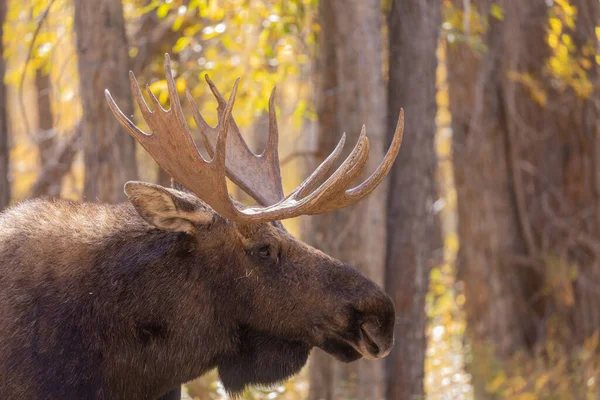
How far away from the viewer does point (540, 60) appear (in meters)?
9.84

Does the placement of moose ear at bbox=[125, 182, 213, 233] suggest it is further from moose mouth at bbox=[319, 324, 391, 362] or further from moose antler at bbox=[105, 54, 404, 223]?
moose mouth at bbox=[319, 324, 391, 362]

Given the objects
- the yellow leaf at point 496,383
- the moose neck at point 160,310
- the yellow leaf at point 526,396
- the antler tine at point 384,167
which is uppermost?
the antler tine at point 384,167

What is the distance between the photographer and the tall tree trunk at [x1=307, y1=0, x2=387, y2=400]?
671 centimetres

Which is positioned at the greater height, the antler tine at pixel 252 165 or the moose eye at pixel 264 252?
→ the antler tine at pixel 252 165

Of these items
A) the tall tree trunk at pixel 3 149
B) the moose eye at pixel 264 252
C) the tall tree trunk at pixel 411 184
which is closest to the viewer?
the moose eye at pixel 264 252

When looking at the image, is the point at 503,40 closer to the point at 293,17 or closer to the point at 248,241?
the point at 293,17

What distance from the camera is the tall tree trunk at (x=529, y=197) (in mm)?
9742

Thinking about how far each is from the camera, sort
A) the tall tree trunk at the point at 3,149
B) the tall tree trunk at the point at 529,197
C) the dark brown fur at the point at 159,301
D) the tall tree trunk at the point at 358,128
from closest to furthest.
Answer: the dark brown fur at the point at 159,301, the tall tree trunk at the point at 358,128, the tall tree trunk at the point at 3,149, the tall tree trunk at the point at 529,197

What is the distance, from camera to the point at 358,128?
6.71 m

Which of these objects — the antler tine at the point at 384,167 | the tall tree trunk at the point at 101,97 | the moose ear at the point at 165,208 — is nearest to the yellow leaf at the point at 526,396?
the tall tree trunk at the point at 101,97

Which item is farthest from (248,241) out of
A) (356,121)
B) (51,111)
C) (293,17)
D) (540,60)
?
(51,111)

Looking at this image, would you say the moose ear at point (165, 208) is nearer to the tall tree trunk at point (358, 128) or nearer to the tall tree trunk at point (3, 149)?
the tall tree trunk at point (358, 128)

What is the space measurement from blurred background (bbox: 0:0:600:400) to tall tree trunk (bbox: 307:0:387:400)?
0.04ft

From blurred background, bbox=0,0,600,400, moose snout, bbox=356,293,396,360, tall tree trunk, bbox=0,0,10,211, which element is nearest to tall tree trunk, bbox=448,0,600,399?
blurred background, bbox=0,0,600,400
